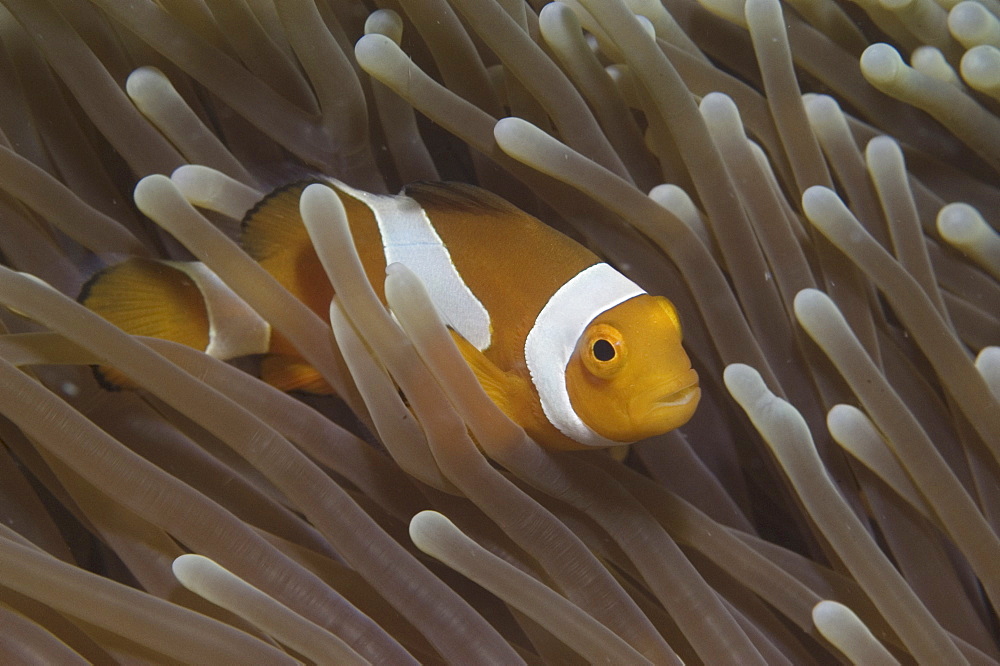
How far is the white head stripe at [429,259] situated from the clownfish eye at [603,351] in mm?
161

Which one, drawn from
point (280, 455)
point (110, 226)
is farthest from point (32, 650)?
point (110, 226)

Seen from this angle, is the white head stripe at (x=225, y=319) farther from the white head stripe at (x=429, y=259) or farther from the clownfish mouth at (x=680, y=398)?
the clownfish mouth at (x=680, y=398)

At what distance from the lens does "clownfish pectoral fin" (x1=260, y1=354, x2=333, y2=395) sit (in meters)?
1.06

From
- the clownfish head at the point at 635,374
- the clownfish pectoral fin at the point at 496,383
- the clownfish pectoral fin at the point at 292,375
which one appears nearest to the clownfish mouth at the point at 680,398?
the clownfish head at the point at 635,374

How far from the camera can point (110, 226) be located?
43.3 inches

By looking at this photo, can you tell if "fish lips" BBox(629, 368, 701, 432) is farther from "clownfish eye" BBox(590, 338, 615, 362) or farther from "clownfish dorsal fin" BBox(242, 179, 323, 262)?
"clownfish dorsal fin" BBox(242, 179, 323, 262)

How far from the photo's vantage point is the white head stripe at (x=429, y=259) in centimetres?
103

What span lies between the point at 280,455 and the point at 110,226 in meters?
0.45

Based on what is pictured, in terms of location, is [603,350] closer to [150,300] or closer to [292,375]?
[292,375]

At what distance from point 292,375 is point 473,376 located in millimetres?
322

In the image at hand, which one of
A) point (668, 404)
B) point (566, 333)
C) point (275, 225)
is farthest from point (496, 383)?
point (275, 225)

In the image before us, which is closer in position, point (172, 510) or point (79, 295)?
point (172, 510)

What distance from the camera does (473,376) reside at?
847 mm

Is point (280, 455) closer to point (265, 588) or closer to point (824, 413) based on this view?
point (265, 588)
